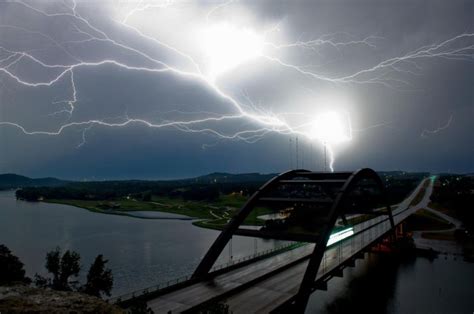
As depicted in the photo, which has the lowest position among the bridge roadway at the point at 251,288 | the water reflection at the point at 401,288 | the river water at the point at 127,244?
the water reflection at the point at 401,288

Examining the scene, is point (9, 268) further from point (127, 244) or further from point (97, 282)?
point (127, 244)

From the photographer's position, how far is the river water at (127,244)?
41.5 metres

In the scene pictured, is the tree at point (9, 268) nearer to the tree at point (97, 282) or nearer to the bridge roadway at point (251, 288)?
the tree at point (97, 282)

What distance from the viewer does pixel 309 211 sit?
77.6 m

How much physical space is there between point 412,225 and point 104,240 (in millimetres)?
62454

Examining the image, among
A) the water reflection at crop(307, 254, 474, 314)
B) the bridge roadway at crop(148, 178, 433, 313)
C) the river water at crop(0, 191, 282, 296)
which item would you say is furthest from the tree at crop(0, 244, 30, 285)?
the water reflection at crop(307, 254, 474, 314)

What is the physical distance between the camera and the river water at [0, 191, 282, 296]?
41.5 metres

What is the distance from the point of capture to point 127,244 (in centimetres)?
5991

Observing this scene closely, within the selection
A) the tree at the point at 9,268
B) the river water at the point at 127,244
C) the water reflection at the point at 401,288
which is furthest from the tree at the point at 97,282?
the water reflection at the point at 401,288

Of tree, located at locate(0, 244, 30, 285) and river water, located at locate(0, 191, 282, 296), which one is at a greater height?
tree, located at locate(0, 244, 30, 285)

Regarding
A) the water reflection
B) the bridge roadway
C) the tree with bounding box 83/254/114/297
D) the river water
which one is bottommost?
the water reflection

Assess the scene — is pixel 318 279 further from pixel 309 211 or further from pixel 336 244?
pixel 309 211

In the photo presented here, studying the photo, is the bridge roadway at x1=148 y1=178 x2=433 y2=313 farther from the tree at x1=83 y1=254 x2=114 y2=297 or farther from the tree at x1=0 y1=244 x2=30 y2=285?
the tree at x1=0 y1=244 x2=30 y2=285

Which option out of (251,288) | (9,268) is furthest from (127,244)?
(251,288)
